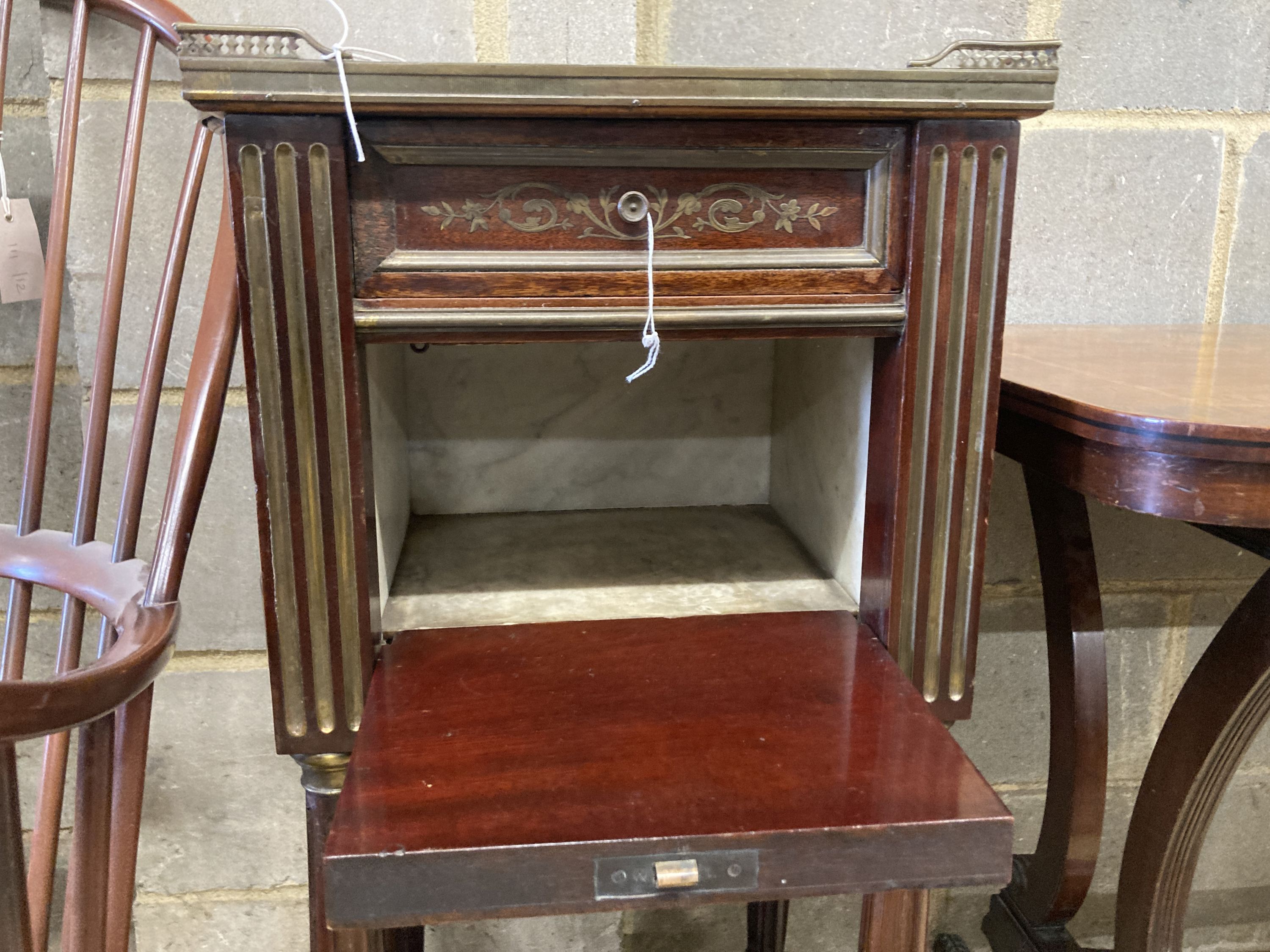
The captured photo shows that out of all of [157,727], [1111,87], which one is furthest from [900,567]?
[157,727]

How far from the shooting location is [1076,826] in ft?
3.13

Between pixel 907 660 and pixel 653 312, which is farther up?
pixel 653 312

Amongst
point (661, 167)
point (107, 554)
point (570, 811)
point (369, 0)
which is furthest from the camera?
point (369, 0)

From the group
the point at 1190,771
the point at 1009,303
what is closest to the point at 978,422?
the point at 1190,771

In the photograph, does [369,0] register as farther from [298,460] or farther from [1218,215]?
[1218,215]

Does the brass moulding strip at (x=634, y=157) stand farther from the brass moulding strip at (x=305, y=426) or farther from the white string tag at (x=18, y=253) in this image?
the white string tag at (x=18, y=253)

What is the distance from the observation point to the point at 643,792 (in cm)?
49

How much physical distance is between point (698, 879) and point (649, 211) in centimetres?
38

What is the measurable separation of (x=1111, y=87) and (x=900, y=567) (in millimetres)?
679

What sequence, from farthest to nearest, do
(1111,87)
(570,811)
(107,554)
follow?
(1111,87) → (107,554) → (570,811)

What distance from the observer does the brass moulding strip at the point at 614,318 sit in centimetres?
57

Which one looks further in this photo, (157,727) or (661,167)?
(157,727)

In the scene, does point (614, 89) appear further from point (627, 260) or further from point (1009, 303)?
point (1009, 303)

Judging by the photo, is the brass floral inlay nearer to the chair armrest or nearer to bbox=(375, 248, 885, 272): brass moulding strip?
bbox=(375, 248, 885, 272): brass moulding strip
